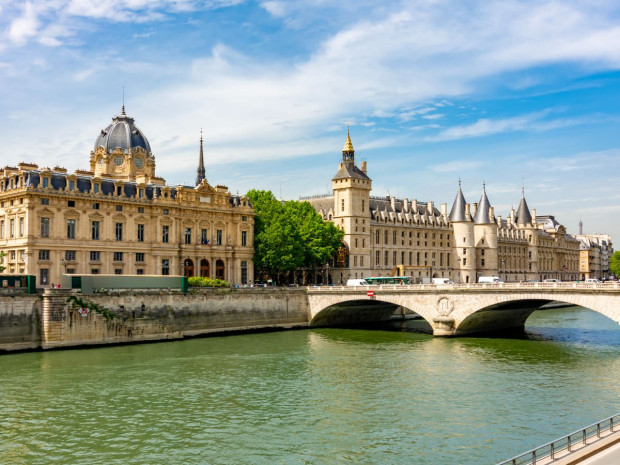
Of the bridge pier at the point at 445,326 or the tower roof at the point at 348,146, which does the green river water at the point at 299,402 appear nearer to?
the bridge pier at the point at 445,326

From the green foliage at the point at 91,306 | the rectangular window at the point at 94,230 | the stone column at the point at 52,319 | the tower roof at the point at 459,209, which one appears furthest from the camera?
the tower roof at the point at 459,209

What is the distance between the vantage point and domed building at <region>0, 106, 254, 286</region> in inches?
2734

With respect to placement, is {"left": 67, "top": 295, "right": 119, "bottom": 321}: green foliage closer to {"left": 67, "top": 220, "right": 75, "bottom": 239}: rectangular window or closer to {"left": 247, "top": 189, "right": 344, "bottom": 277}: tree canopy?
{"left": 67, "top": 220, "right": 75, "bottom": 239}: rectangular window

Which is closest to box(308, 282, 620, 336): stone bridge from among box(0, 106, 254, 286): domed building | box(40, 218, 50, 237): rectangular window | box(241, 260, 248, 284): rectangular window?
box(241, 260, 248, 284): rectangular window

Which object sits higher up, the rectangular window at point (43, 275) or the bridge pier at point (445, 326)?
the rectangular window at point (43, 275)

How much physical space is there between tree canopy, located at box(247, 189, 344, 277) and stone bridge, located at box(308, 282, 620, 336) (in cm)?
1429

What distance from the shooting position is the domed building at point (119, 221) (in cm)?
6944

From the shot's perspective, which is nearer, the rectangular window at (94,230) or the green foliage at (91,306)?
the green foliage at (91,306)

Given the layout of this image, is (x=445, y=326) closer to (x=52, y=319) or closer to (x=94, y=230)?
(x=52, y=319)

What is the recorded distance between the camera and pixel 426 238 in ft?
438

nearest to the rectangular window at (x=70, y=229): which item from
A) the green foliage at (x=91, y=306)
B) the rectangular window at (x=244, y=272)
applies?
the green foliage at (x=91, y=306)

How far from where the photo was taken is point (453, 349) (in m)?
56.3

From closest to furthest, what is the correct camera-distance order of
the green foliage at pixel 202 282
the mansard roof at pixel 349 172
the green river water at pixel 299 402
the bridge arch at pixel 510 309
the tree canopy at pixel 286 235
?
1. the green river water at pixel 299 402
2. the bridge arch at pixel 510 309
3. the green foliage at pixel 202 282
4. the tree canopy at pixel 286 235
5. the mansard roof at pixel 349 172

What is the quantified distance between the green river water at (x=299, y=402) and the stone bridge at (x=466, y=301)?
4420 millimetres
